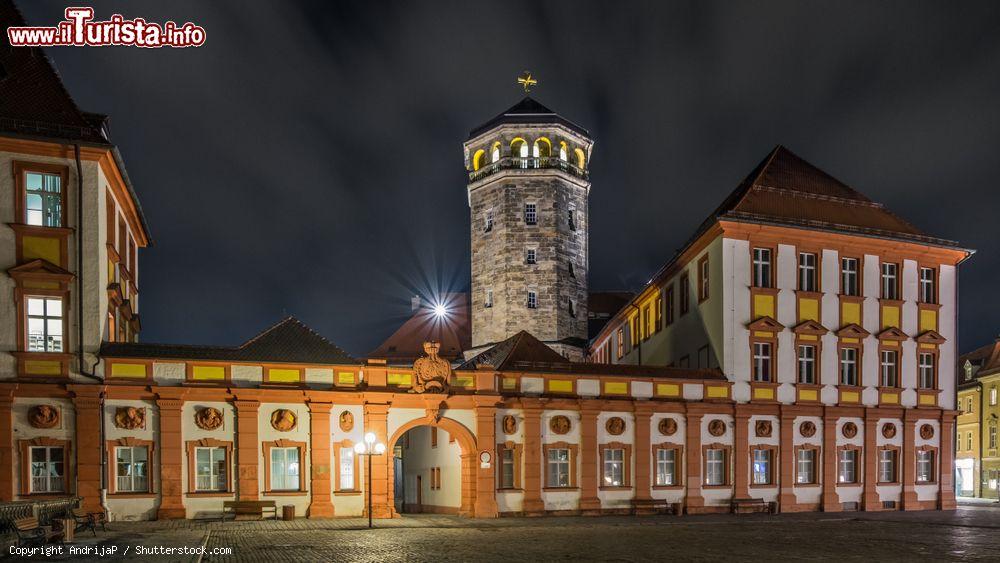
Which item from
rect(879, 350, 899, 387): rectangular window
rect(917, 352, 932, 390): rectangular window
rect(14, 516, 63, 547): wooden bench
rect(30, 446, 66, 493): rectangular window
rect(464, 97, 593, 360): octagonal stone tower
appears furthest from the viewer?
rect(464, 97, 593, 360): octagonal stone tower

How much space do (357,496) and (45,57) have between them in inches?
696

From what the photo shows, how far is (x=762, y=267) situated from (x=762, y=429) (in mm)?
6360

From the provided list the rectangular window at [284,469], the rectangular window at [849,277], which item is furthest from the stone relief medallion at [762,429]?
the rectangular window at [284,469]

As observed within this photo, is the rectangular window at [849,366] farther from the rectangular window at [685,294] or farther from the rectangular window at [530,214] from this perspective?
the rectangular window at [530,214]

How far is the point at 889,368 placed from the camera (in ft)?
113

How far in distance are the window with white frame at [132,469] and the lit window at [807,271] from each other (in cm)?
2496

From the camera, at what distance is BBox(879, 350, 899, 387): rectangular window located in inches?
1350

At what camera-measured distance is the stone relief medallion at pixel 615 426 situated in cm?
→ 3061

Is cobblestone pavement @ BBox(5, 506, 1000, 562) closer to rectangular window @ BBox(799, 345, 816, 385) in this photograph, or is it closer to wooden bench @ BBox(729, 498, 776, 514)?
wooden bench @ BBox(729, 498, 776, 514)

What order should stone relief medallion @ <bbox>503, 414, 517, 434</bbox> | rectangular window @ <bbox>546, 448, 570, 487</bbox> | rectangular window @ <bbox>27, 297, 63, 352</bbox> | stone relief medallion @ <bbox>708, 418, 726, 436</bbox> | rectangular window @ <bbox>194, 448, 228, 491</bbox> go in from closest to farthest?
1. rectangular window @ <bbox>27, 297, 63, 352</bbox>
2. rectangular window @ <bbox>194, 448, 228, 491</bbox>
3. stone relief medallion @ <bbox>503, 414, 517, 434</bbox>
4. rectangular window @ <bbox>546, 448, 570, 487</bbox>
5. stone relief medallion @ <bbox>708, 418, 726, 436</bbox>

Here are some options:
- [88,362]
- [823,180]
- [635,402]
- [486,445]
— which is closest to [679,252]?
[823,180]

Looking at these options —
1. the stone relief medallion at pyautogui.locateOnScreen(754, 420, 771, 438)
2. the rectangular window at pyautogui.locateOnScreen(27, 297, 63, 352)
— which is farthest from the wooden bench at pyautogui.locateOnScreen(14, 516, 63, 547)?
the stone relief medallion at pyautogui.locateOnScreen(754, 420, 771, 438)

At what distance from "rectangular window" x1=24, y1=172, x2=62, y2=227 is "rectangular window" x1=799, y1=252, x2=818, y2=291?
26931 mm

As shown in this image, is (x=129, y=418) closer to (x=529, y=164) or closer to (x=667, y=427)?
(x=667, y=427)
